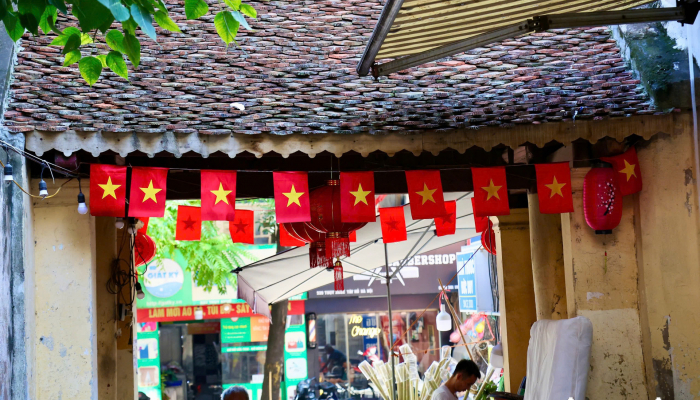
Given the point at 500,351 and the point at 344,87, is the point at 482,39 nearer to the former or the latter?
Answer: the point at 344,87

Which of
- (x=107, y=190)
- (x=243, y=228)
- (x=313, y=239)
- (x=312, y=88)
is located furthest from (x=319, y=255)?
(x=107, y=190)

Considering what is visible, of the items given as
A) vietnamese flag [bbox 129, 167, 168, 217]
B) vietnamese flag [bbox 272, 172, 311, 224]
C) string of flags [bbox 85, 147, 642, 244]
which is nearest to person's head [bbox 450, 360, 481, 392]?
string of flags [bbox 85, 147, 642, 244]

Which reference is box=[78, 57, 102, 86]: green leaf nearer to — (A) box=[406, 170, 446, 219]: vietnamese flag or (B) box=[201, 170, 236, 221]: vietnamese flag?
(B) box=[201, 170, 236, 221]: vietnamese flag

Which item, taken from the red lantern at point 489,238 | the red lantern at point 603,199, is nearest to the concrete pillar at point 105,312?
the red lantern at point 489,238

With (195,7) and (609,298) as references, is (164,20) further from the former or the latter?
(609,298)

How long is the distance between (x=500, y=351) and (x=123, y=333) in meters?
5.17

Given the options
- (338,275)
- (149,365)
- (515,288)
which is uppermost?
(338,275)

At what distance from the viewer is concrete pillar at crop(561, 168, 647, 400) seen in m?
6.15

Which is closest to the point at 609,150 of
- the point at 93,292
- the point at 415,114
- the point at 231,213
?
the point at 415,114

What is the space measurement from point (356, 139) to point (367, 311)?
12.5 metres

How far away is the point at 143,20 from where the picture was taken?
375cm

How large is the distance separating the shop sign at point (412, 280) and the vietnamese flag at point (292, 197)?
11.2m

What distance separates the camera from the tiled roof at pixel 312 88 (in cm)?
604

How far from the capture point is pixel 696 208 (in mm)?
5730
